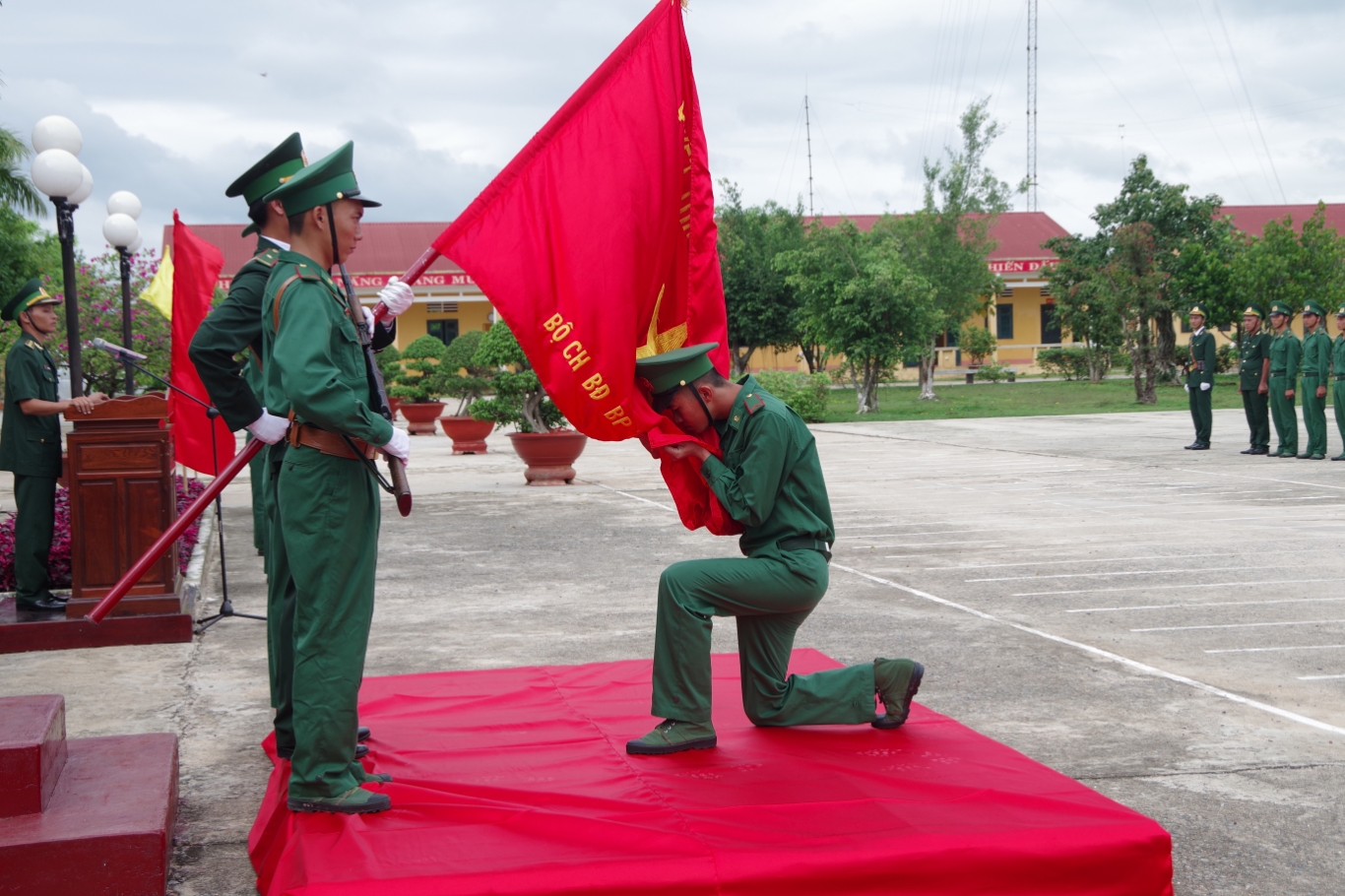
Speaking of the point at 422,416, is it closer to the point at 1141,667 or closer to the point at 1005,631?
the point at 1005,631

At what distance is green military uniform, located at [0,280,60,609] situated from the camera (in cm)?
623

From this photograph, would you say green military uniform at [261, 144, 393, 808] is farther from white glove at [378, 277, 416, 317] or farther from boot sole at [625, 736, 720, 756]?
boot sole at [625, 736, 720, 756]

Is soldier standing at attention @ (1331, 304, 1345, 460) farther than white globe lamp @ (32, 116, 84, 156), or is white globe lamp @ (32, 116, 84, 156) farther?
soldier standing at attention @ (1331, 304, 1345, 460)

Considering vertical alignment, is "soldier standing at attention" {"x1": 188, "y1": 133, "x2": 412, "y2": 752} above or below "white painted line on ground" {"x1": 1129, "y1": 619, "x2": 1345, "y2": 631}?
above

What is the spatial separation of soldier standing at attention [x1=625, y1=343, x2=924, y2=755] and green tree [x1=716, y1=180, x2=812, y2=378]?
32463 mm

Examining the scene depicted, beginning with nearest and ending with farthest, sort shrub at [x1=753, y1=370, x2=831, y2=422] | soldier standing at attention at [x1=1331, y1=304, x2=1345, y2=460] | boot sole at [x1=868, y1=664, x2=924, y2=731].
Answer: boot sole at [x1=868, y1=664, x2=924, y2=731], soldier standing at attention at [x1=1331, y1=304, x2=1345, y2=460], shrub at [x1=753, y1=370, x2=831, y2=422]

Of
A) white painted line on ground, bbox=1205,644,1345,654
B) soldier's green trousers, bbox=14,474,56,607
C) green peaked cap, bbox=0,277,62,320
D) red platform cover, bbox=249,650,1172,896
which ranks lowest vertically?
white painted line on ground, bbox=1205,644,1345,654

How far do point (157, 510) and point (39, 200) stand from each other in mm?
26193

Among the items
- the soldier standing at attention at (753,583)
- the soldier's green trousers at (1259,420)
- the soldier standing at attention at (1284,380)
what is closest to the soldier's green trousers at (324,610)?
the soldier standing at attention at (753,583)

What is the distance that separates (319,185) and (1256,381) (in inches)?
594

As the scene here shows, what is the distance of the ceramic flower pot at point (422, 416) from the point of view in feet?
76.7

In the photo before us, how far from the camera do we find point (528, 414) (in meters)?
14.1

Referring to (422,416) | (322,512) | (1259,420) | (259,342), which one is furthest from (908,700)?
(422,416)

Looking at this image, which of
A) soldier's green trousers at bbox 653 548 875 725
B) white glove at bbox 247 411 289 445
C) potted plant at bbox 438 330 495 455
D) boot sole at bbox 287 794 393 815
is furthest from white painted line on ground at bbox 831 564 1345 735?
potted plant at bbox 438 330 495 455
